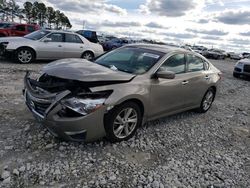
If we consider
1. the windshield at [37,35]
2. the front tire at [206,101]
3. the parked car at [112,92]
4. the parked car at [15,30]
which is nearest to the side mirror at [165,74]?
the parked car at [112,92]

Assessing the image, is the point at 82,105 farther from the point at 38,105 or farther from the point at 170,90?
the point at 170,90

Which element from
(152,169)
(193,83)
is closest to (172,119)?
(193,83)

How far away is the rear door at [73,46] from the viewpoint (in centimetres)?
1272

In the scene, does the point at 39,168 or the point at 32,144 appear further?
the point at 32,144

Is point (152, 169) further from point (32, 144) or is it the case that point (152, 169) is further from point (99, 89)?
point (32, 144)

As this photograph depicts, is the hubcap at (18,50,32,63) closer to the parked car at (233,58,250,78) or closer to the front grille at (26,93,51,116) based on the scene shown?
the front grille at (26,93,51,116)

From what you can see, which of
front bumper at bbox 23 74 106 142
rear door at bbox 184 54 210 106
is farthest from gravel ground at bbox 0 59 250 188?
rear door at bbox 184 54 210 106

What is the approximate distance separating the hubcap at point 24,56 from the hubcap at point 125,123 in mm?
8218

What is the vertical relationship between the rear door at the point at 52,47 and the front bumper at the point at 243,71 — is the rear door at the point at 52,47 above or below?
above

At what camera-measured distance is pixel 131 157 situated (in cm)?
428

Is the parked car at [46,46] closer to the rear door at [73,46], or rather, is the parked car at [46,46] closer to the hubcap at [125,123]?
the rear door at [73,46]

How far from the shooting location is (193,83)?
595 cm

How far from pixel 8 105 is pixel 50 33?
6854 millimetres

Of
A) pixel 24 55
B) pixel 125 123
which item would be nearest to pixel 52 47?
pixel 24 55
